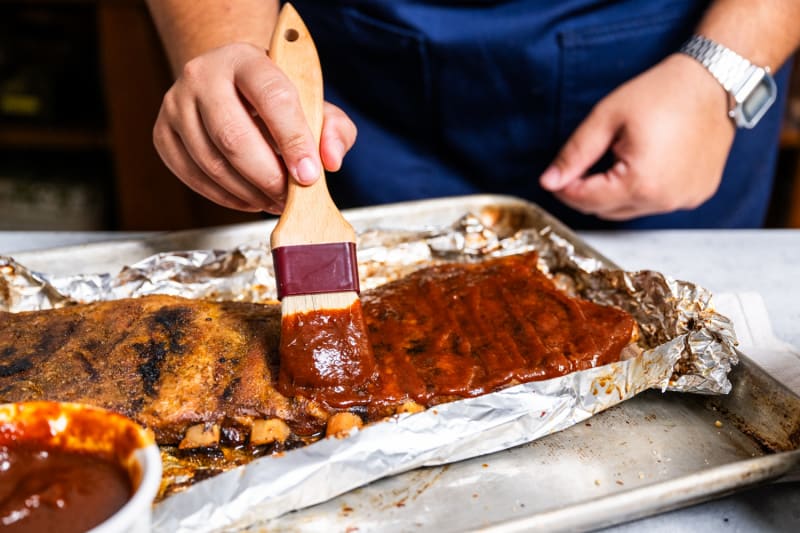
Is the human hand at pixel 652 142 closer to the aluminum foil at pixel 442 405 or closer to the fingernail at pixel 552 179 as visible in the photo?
the fingernail at pixel 552 179

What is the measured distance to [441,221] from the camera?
2637 millimetres

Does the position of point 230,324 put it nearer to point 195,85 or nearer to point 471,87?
point 195,85

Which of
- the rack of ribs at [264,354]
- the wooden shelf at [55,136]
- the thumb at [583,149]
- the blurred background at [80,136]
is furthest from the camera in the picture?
the wooden shelf at [55,136]

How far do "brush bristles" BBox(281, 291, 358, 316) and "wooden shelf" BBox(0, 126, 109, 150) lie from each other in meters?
3.18

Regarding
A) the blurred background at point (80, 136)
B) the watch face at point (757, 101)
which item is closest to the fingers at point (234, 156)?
the watch face at point (757, 101)

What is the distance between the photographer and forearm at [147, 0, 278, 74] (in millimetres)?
2209

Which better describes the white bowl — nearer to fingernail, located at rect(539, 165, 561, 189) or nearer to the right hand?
the right hand

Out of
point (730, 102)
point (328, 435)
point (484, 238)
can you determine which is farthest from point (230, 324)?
point (730, 102)

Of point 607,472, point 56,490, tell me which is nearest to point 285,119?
A: point 56,490

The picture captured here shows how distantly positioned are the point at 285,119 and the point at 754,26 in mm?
1555

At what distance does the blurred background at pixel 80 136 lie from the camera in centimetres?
427

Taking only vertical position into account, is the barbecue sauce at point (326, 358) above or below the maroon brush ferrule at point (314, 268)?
below

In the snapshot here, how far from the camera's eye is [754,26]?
2.37m

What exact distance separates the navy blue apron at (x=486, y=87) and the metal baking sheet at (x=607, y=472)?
1.15 metres
